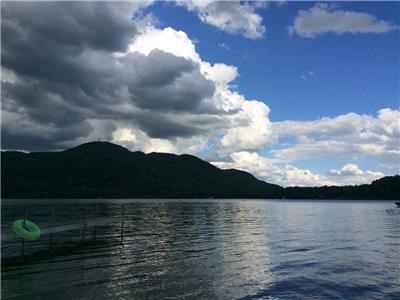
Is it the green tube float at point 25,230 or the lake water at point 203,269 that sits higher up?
the green tube float at point 25,230

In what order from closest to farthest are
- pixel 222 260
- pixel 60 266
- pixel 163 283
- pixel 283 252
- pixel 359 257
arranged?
pixel 163 283 → pixel 60 266 → pixel 222 260 → pixel 359 257 → pixel 283 252

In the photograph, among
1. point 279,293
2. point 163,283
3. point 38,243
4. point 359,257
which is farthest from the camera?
point 38,243

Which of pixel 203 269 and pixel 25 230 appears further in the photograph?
pixel 25 230

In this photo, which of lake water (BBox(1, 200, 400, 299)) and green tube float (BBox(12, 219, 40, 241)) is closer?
lake water (BBox(1, 200, 400, 299))

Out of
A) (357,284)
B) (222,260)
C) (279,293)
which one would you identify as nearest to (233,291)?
(279,293)

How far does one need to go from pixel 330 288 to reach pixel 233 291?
5.53 meters

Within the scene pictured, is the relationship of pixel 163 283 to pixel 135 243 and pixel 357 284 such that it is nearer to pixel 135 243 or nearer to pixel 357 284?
pixel 357 284

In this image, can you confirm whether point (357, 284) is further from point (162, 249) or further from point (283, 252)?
point (162, 249)

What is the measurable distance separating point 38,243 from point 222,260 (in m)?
21.0

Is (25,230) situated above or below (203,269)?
above

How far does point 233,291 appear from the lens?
22.8m

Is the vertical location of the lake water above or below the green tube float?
below

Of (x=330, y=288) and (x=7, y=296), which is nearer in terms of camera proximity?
(x=7, y=296)

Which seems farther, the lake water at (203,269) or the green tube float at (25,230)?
the green tube float at (25,230)
